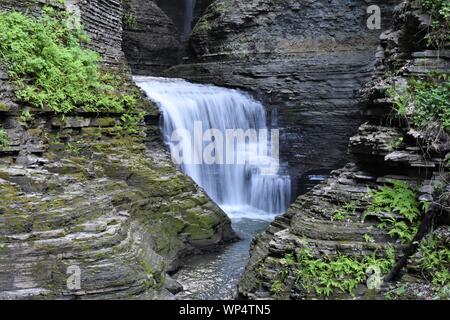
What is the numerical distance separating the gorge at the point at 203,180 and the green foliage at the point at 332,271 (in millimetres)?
19

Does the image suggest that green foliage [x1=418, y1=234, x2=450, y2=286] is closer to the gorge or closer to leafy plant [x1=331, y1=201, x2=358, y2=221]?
the gorge

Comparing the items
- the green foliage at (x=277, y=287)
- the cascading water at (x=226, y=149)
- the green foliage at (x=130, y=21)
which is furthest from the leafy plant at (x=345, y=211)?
the green foliage at (x=130, y=21)

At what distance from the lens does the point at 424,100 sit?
23.6ft

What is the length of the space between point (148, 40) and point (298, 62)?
25.6 ft

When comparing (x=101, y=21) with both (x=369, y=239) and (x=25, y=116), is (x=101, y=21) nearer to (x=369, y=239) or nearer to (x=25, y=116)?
(x=25, y=116)

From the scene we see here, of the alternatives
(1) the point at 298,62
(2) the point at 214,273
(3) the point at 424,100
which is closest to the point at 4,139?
(2) the point at 214,273

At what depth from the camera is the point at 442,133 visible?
6.75 metres

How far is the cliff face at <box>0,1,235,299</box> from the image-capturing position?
19.6 feet

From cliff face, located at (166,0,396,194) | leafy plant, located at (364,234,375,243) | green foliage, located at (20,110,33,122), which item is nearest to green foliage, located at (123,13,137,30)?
cliff face, located at (166,0,396,194)

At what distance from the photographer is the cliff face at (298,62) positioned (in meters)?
16.2

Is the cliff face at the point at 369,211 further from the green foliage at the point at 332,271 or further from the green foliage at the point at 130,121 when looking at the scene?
the green foliage at the point at 130,121

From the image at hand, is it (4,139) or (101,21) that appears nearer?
(4,139)

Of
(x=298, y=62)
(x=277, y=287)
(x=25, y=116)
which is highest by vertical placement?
(x=298, y=62)
